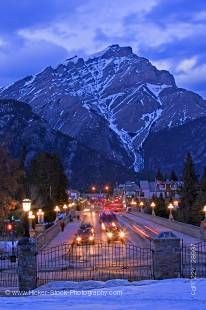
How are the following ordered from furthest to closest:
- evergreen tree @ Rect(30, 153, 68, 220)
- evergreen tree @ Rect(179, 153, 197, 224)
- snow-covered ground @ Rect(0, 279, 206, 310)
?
evergreen tree @ Rect(179, 153, 197, 224) → evergreen tree @ Rect(30, 153, 68, 220) → snow-covered ground @ Rect(0, 279, 206, 310)

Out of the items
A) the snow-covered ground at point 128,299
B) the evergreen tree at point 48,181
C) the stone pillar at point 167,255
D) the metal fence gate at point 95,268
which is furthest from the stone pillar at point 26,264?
the evergreen tree at point 48,181

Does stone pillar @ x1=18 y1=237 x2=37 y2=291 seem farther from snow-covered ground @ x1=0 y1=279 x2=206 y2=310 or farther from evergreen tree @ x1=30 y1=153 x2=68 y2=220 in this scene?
evergreen tree @ x1=30 y1=153 x2=68 y2=220

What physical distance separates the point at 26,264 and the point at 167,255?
4.54m

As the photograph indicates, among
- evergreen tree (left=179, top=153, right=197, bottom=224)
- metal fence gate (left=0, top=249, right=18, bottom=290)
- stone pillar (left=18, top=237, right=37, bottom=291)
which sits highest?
evergreen tree (left=179, top=153, right=197, bottom=224)

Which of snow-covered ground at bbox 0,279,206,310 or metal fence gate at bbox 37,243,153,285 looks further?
metal fence gate at bbox 37,243,153,285

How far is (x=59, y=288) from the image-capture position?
16656 mm

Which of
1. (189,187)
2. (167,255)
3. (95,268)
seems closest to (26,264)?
(167,255)

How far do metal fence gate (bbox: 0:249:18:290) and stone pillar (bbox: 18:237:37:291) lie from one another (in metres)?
1.45

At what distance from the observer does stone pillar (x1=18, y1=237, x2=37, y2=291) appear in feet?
61.3

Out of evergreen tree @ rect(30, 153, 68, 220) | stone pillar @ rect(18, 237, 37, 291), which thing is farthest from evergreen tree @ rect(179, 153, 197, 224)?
stone pillar @ rect(18, 237, 37, 291)

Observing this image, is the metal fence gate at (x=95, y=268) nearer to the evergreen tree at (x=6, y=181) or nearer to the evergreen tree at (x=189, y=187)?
the evergreen tree at (x=6, y=181)

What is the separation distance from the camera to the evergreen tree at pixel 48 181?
79.4m

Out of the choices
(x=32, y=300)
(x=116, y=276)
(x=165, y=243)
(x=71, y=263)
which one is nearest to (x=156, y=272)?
(x=165, y=243)

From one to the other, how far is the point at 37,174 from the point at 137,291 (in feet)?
245
